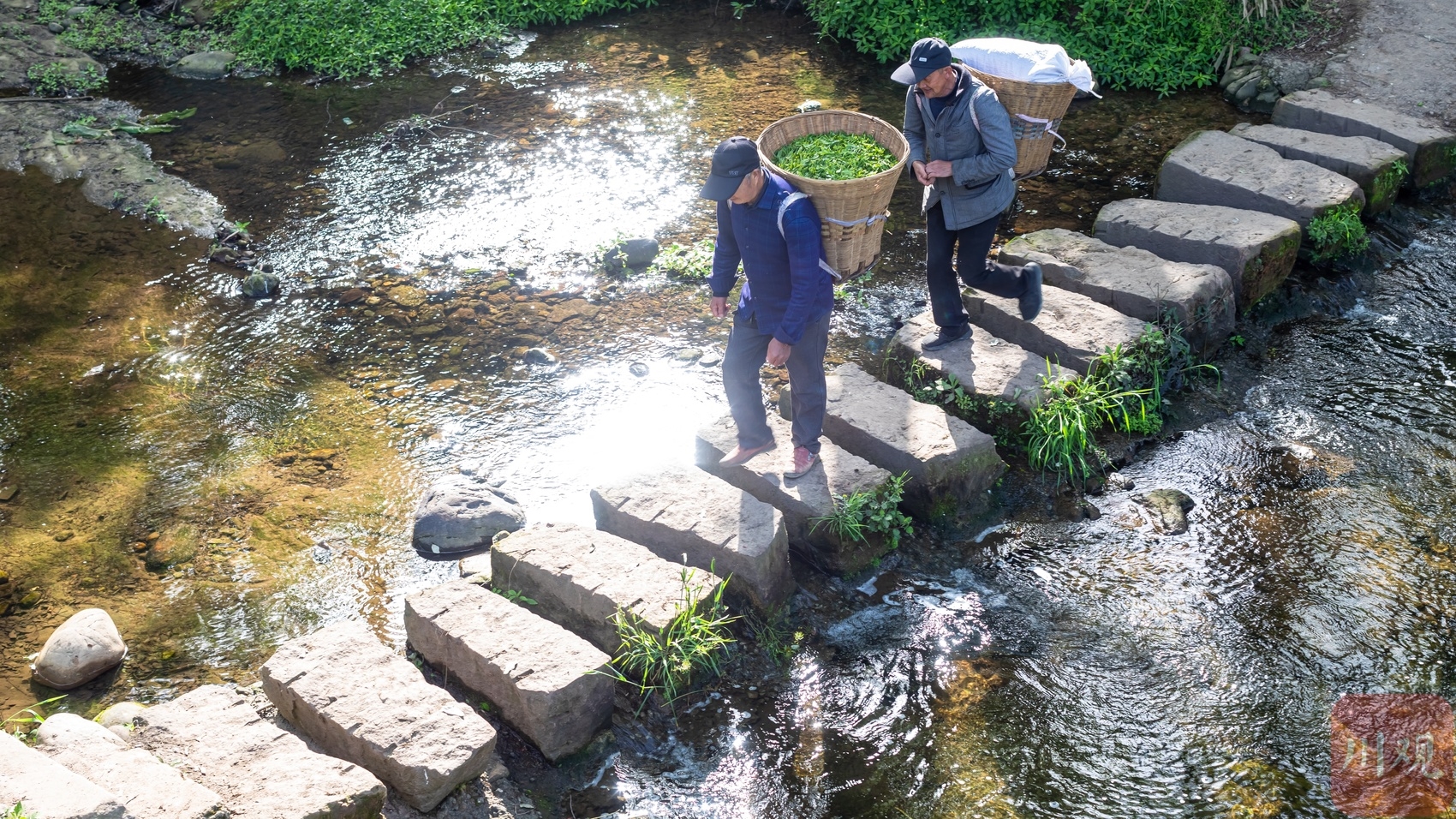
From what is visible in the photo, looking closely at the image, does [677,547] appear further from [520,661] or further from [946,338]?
[946,338]

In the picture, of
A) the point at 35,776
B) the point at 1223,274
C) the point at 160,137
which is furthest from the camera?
the point at 160,137

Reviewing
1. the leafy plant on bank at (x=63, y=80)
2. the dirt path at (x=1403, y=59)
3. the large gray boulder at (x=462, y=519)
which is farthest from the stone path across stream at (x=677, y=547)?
the leafy plant on bank at (x=63, y=80)

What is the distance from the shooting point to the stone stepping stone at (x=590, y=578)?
4.73 meters

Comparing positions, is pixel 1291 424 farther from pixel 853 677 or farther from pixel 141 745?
pixel 141 745

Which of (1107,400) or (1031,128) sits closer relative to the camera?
(1107,400)

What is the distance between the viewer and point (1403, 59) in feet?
30.5

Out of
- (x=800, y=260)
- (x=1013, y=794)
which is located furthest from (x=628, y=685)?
(x=800, y=260)

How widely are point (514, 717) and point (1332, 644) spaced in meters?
3.74

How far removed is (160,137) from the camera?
32.3 feet

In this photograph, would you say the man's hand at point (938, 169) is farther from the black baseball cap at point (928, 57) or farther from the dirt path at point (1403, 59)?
the dirt path at point (1403, 59)

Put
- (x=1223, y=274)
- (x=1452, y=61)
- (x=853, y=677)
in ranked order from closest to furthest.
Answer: (x=853, y=677) → (x=1223, y=274) → (x=1452, y=61)

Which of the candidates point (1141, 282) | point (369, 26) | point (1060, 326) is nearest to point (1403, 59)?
point (1141, 282)

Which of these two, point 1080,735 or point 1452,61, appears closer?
point 1080,735

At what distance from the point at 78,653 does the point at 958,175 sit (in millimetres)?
5150
